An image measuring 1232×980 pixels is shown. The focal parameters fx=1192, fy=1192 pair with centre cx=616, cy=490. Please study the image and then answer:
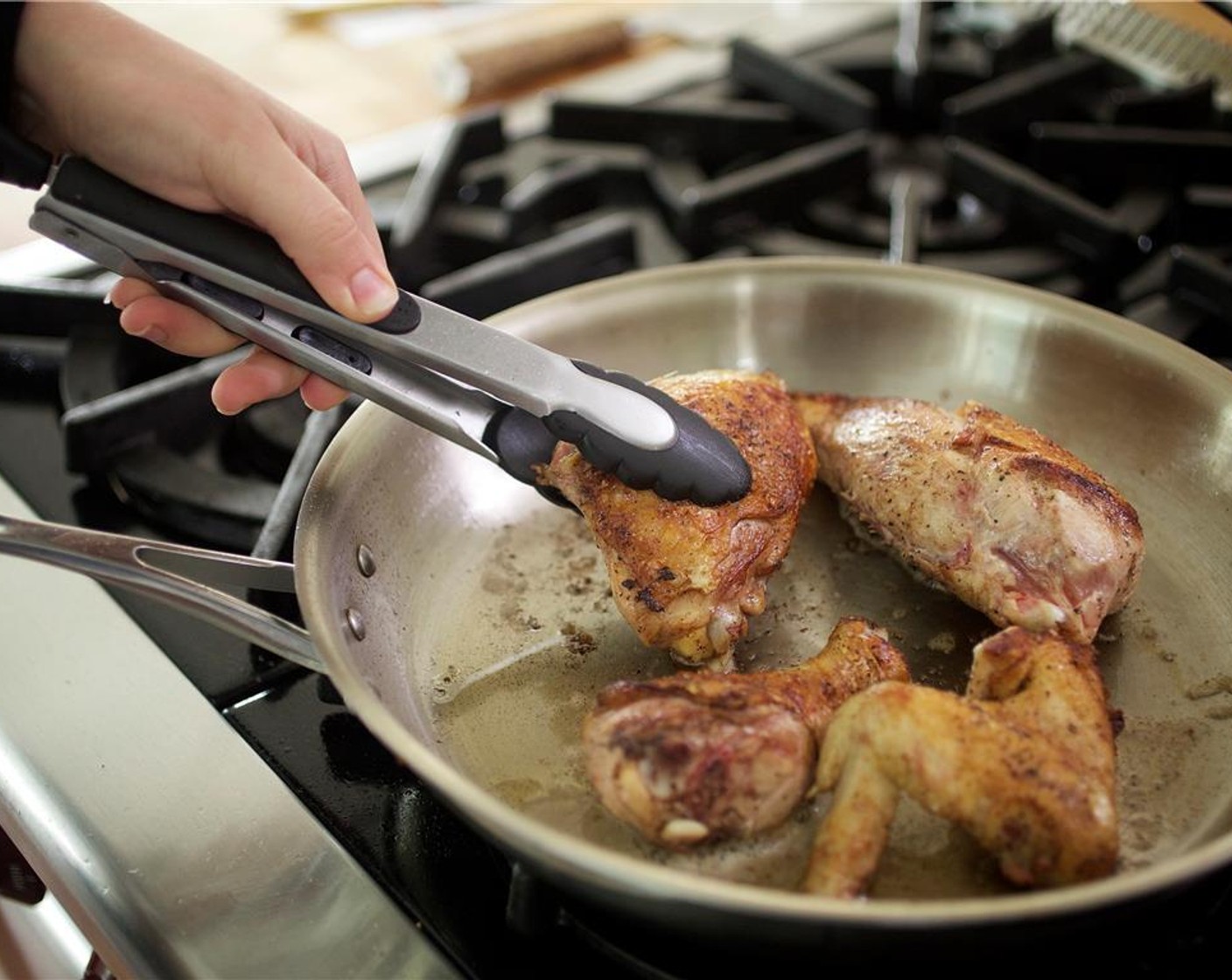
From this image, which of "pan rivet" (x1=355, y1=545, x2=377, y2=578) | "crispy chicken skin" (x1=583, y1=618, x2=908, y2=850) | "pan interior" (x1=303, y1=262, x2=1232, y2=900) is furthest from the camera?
"pan rivet" (x1=355, y1=545, x2=377, y2=578)

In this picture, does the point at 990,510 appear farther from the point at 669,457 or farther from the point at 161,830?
the point at 161,830

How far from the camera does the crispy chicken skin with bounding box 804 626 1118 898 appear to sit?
87 cm

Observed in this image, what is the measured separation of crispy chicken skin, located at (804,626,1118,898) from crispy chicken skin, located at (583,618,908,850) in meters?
0.04

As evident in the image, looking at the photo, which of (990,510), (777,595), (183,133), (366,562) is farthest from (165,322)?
(990,510)

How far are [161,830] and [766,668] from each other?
57cm

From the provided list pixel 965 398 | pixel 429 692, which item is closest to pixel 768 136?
pixel 965 398

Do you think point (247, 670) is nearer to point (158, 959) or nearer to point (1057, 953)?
point (158, 959)

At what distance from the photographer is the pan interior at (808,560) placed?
103 cm

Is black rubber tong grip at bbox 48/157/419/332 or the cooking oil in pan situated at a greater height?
black rubber tong grip at bbox 48/157/419/332

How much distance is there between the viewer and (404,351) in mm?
1069

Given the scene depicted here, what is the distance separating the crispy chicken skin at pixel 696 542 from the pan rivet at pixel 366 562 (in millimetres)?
202

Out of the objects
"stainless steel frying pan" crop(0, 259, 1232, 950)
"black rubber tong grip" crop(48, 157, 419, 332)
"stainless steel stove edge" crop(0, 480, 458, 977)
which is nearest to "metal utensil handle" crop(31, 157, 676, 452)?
"black rubber tong grip" crop(48, 157, 419, 332)

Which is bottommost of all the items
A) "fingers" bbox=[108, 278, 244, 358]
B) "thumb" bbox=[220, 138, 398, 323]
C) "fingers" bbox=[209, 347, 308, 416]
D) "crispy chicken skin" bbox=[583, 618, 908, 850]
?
"crispy chicken skin" bbox=[583, 618, 908, 850]

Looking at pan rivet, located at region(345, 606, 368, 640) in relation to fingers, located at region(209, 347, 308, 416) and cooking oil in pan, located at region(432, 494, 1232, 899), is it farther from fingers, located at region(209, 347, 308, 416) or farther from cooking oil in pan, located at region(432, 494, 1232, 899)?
fingers, located at region(209, 347, 308, 416)
